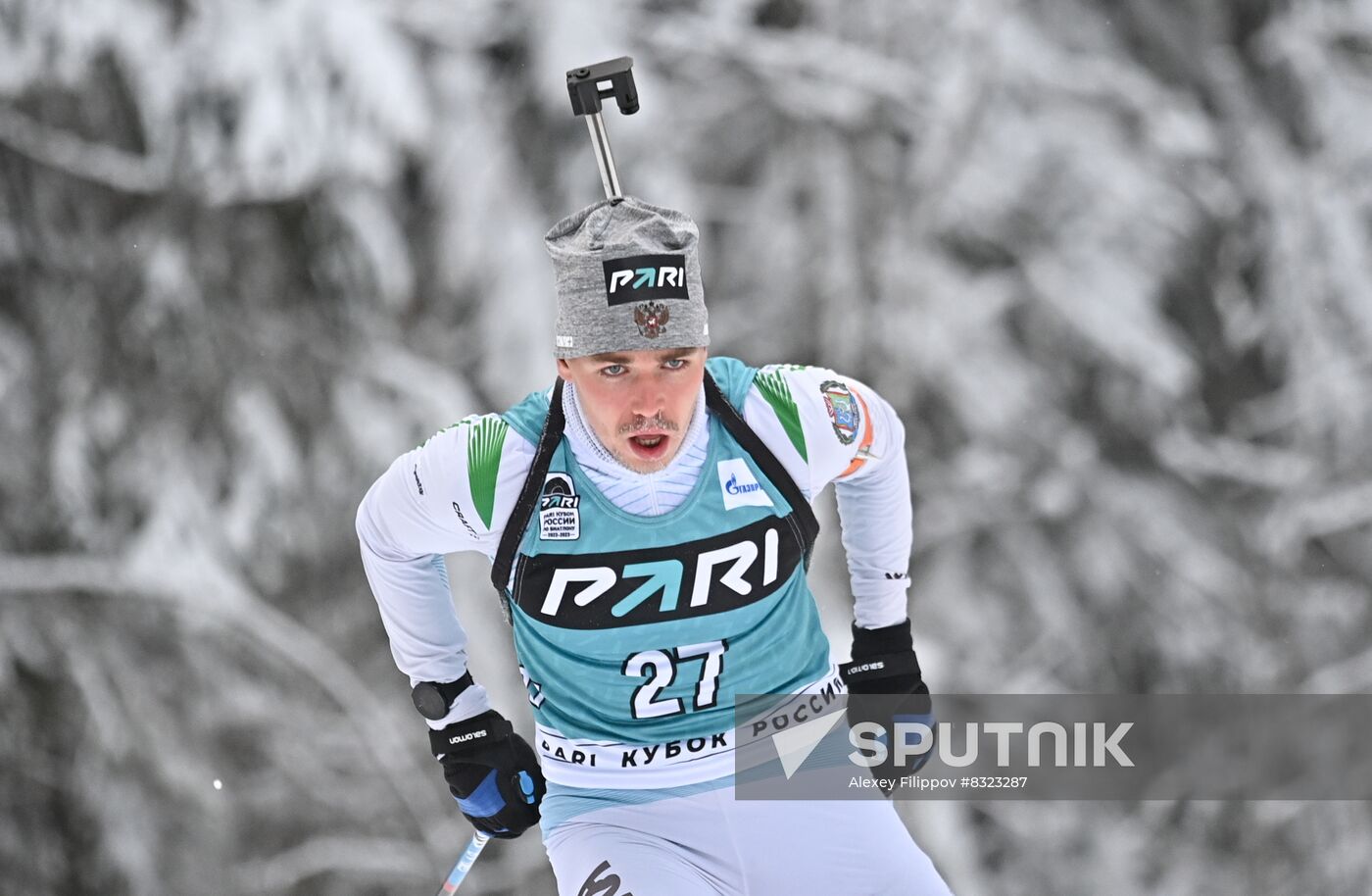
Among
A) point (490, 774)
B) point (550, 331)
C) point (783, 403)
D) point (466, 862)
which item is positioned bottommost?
point (466, 862)

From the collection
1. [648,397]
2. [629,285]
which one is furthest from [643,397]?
[629,285]

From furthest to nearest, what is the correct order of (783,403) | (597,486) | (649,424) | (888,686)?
(888,686) → (783,403) → (597,486) → (649,424)

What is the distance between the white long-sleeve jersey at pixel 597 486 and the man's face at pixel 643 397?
3.1 inches

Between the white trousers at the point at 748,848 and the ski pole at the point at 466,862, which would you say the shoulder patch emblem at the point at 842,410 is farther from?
the ski pole at the point at 466,862

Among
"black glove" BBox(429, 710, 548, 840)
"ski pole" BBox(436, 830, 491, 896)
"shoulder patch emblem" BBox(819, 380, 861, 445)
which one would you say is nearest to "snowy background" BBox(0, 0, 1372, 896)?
"ski pole" BBox(436, 830, 491, 896)

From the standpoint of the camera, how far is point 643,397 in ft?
7.22

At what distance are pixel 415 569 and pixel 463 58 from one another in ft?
11.5

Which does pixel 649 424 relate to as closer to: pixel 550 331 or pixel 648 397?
pixel 648 397

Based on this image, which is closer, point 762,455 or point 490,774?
point 762,455

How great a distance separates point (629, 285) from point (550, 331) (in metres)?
3.42

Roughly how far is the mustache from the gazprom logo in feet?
0.57

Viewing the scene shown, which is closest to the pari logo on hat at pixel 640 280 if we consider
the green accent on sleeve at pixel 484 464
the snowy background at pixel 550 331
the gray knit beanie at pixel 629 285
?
the gray knit beanie at pixel 629 285

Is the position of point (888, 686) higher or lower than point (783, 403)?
lower

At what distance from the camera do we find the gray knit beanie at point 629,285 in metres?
2.19
